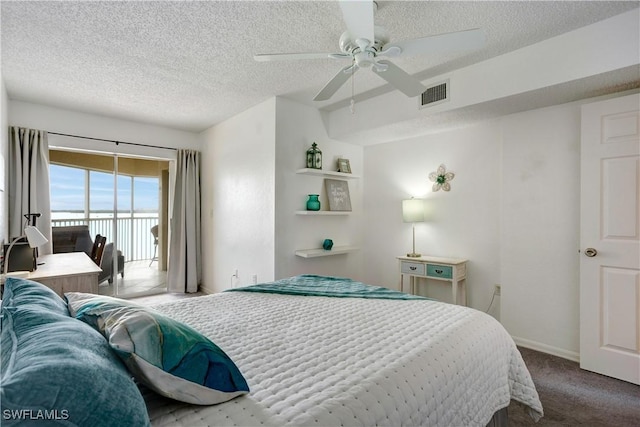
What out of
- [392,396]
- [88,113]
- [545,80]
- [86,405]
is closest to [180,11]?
[86,405]

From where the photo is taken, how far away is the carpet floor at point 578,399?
1936mm

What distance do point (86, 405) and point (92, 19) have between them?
2.54 meters

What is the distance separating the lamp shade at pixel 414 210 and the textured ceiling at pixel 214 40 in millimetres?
1340

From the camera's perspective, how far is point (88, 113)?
4195mm

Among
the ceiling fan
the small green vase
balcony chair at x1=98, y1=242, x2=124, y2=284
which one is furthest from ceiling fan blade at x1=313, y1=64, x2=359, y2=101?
balcony chair at x1=98, y1=242, x2=124, y2=284

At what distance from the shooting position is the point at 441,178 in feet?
12.4

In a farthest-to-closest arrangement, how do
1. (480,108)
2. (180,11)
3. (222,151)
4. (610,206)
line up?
(222,151)
(480,108)
(610,206)
(180,11)

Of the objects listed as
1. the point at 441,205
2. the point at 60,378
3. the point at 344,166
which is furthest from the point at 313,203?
the point at 60,378

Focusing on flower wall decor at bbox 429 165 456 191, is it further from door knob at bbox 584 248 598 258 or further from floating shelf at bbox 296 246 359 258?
door knob at bbox 584 248 598 258

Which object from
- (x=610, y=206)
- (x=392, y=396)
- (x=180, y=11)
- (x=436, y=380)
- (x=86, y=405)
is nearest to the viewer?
(x=86, y=405)

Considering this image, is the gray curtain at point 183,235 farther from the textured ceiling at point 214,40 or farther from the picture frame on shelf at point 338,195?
the picture frame on shelf at point 338,195

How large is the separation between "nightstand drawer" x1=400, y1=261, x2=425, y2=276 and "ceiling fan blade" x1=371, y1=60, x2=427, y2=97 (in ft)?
6.47

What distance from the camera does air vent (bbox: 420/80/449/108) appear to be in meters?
3.05

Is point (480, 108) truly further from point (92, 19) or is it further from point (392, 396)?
point (92, 19)
